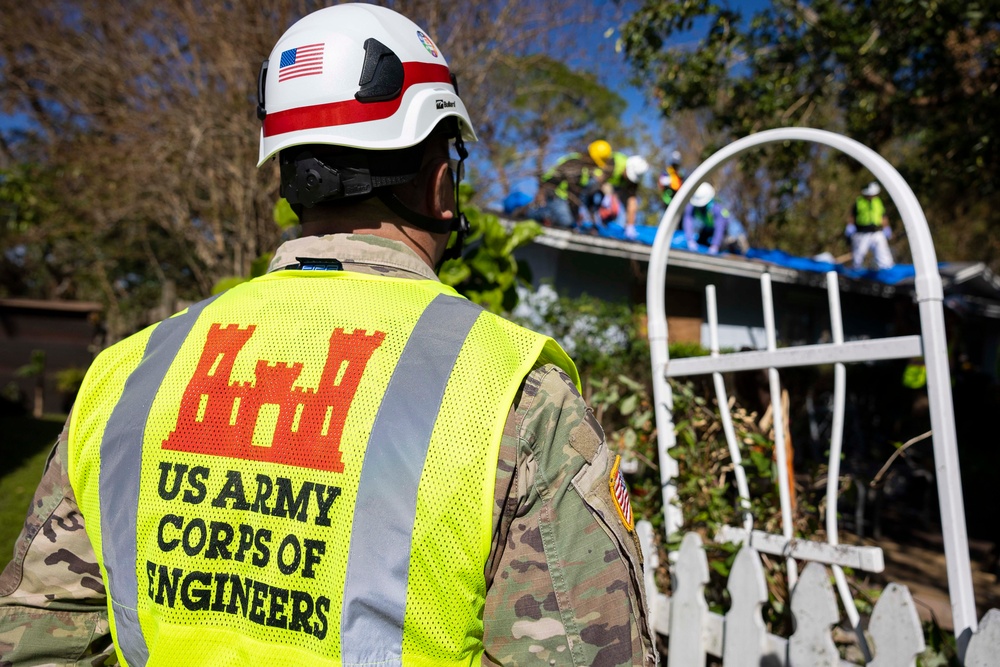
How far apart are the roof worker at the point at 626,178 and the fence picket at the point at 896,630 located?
8.61 m

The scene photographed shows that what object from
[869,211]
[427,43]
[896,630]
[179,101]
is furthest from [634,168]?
[427,43]

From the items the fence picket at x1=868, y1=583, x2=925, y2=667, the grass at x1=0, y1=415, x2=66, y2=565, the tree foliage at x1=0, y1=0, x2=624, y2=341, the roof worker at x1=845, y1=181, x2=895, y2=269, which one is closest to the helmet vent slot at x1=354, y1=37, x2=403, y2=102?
the fence picket at x1=868, y1=583, x2=925, y2=667

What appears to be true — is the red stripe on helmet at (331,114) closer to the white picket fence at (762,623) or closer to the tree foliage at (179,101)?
the white picket fence at (762,623)

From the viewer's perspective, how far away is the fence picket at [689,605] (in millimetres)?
2914

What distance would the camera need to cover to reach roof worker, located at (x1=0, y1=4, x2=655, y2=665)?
43.5 inches

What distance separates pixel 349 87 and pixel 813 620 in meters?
2.41

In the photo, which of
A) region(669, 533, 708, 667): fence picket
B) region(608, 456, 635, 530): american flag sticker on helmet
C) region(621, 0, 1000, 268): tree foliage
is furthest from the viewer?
region(621, 0, 1000, 268): tree foliage

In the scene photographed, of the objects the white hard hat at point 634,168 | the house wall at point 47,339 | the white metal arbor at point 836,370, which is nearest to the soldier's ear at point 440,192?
the white metal arbor at point 836,370

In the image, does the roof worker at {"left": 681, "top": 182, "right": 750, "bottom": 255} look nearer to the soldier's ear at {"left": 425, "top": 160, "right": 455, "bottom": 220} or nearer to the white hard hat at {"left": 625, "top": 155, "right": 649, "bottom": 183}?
the white hard hat at {"left": 625, "top": 155, "right": 649, "bottom": 183}

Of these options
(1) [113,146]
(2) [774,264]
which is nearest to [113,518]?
(1) [113,146]

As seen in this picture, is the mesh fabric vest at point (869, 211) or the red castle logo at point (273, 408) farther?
the mesh fabric vest at point (869, 211)

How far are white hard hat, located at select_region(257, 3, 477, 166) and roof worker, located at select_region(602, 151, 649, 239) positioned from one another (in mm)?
9347

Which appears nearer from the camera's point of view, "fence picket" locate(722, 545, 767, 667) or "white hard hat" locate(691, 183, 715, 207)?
"fence picket" locate(722, 545, 767, 667)

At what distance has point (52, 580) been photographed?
54.0 inches
